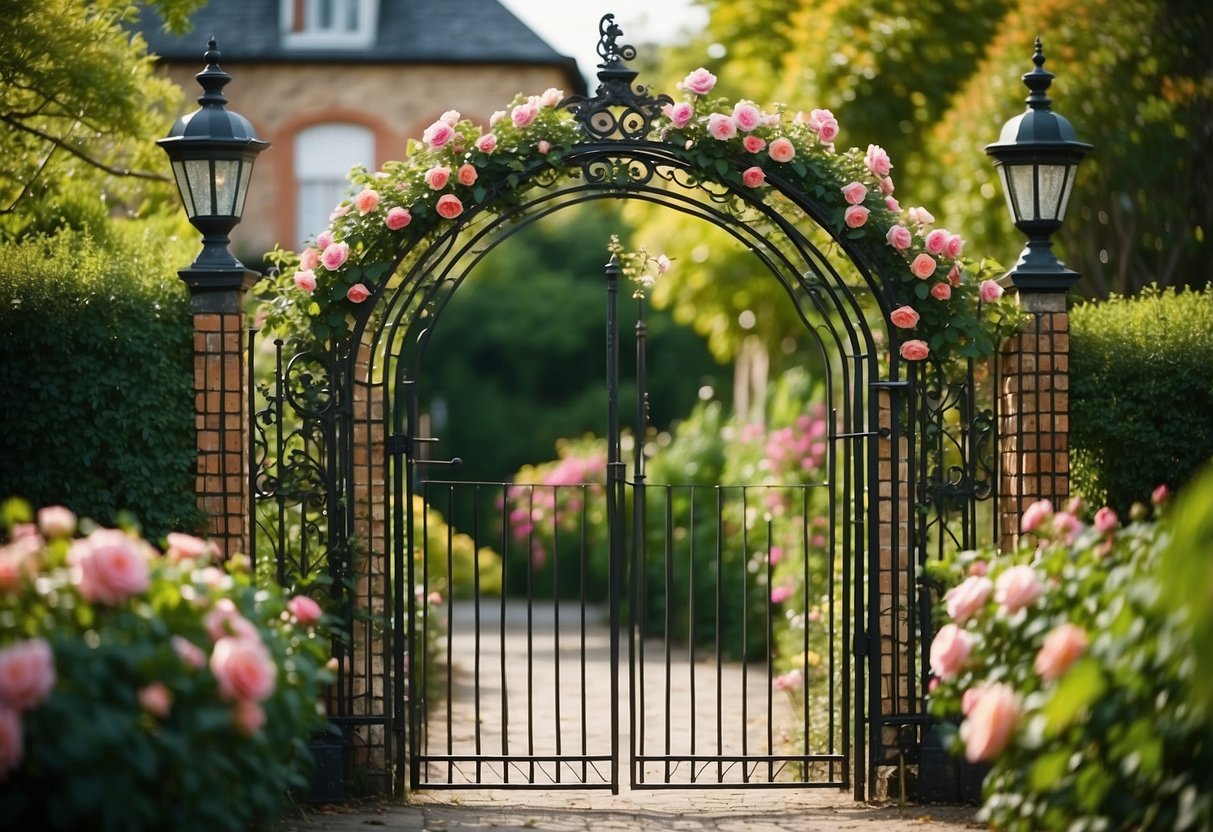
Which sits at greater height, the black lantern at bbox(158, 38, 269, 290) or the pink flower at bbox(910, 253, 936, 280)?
the black lantern at bbox(158, 38, 269, 290)

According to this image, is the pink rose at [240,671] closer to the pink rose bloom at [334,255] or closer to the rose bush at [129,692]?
the rose bush at [129,692]

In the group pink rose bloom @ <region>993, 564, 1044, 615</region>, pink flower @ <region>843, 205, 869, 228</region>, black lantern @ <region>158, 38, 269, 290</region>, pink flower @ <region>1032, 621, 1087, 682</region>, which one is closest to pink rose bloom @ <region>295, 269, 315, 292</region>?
black lantern @ <region>158, 38, 269, 290</region>

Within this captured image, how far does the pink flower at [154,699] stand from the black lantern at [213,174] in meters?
2.80

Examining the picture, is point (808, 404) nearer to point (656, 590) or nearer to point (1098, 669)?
point (656, 590)

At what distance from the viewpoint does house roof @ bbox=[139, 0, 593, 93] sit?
19516mm

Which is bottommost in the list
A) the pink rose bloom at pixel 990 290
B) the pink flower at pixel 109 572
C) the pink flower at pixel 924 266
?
the pink flower at pixel 109 572

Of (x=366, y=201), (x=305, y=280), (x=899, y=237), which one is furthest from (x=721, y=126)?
(x=305, y=280)

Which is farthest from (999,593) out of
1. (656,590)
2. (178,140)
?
(656,590)

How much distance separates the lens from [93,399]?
20.4ft

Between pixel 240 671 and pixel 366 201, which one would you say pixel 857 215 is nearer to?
pixel 366 201

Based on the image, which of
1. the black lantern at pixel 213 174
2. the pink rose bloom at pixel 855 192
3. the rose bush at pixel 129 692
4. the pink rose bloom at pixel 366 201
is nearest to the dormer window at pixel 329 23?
the black lantern at pixel 213 174

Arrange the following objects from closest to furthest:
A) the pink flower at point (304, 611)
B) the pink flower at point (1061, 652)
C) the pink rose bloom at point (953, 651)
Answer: the pink flower at point (1061, 652)
the pink rose bloom at point (953, 651)
the pink flower at point (304, 611)

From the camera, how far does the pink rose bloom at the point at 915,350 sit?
649cm

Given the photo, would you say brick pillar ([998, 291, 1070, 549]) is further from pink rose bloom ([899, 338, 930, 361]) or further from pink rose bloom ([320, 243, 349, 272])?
pink rose bloom ([320, 243, 349, 272])
